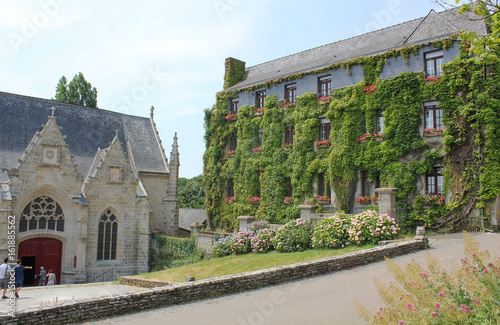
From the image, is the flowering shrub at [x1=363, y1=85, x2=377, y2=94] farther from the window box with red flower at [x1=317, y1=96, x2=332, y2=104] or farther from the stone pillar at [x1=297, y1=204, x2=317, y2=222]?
the stone pillar at [x1=297, y1=204, x2=317, y2=222]

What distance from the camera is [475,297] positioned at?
5480 mm

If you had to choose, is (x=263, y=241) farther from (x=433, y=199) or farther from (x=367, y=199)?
(x=433, y=199)

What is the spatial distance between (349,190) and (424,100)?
21.4ft

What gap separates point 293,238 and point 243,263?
2.76 metres

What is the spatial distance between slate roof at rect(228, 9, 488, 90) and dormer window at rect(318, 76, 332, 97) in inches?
34.2

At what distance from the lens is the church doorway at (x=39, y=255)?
23641 mm

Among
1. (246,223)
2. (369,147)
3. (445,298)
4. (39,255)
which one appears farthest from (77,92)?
(445,298)

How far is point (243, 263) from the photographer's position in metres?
19.6

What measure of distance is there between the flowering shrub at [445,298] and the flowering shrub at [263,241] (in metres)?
16.2

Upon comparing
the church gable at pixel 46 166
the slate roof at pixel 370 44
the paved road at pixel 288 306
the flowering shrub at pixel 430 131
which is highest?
the slate roof at pixel 370 44

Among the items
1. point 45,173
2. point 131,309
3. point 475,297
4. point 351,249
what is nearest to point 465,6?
point 475,297

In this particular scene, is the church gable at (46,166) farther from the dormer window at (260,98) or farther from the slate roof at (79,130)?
the dormer window at (260,98)

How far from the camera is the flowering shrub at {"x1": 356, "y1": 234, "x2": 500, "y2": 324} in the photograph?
500 cm

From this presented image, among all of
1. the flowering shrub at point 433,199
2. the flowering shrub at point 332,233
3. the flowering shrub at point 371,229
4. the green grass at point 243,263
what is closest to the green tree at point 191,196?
the green grass at point 243,263
